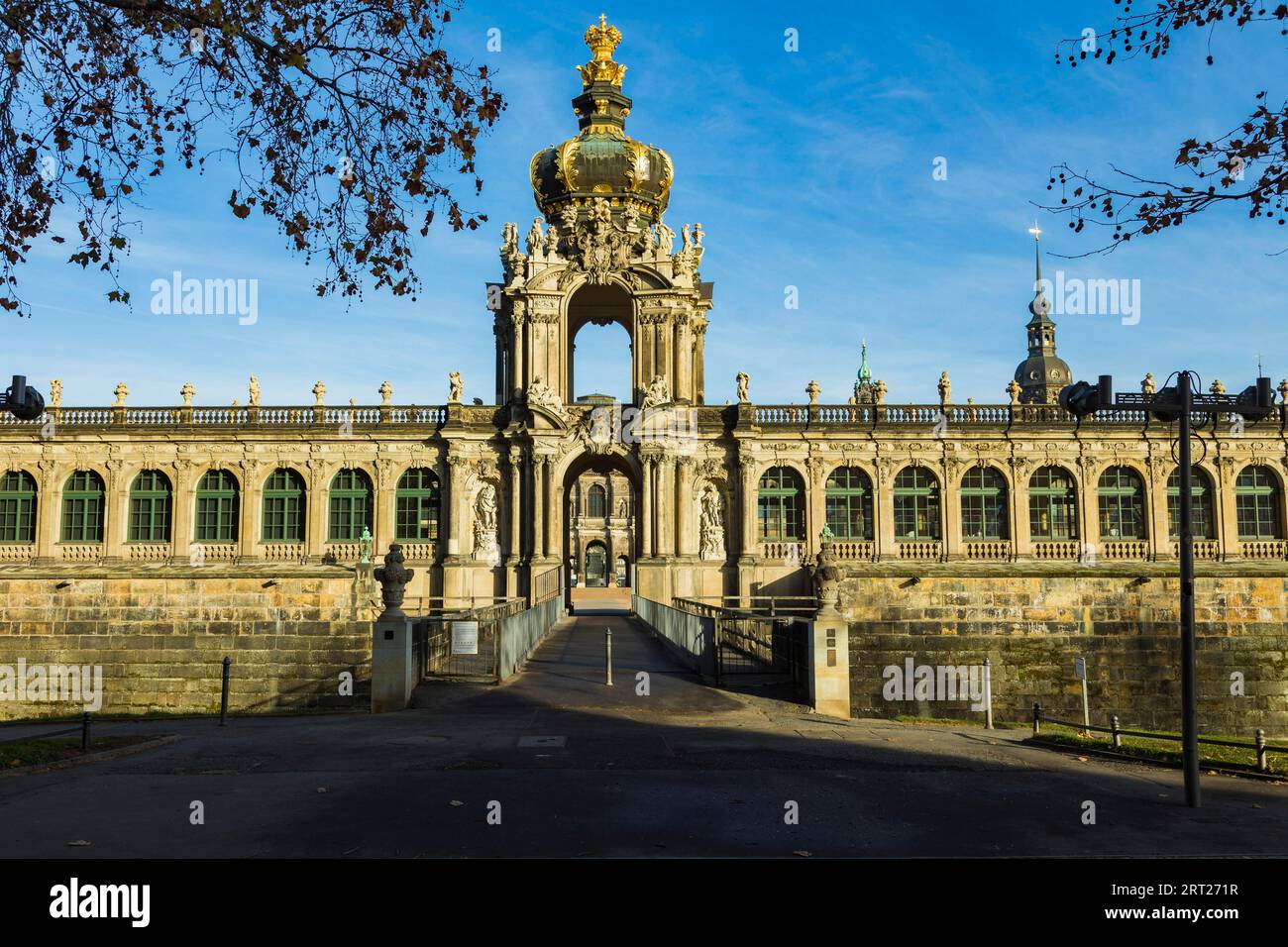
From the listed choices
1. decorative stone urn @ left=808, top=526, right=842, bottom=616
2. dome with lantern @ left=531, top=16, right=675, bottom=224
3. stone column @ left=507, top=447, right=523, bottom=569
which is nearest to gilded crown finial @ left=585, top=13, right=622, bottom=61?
dome with lantern @ left=531, top=16, right=675, bottom=224

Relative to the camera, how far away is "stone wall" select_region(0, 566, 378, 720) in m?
29.4

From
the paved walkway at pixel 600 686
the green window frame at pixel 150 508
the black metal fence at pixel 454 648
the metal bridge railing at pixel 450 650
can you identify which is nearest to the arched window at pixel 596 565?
the green window frame at pixel 150 508

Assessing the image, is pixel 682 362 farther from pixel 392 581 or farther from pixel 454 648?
pixel 392 581

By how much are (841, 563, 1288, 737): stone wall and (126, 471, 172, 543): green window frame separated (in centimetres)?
3050

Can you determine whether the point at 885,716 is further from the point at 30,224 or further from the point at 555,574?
the point at 30,224

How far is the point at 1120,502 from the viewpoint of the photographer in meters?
45.6

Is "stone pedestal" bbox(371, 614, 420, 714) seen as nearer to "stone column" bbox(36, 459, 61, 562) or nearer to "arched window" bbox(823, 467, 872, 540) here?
"arched window" bbox(823, 467, 872, 540)

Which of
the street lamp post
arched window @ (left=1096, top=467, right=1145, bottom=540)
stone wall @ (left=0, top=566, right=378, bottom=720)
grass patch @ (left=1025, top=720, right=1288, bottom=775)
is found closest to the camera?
the street lamp post

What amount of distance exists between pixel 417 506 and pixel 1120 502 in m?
30.9

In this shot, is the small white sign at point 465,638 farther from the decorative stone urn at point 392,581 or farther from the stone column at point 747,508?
the stone column at point 747,508

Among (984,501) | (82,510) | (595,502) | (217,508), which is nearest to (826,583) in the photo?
(984,501)

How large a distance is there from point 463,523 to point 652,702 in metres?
26.1

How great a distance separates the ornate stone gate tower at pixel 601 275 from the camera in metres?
45.5

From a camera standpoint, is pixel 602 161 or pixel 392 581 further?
pixel 602 161
